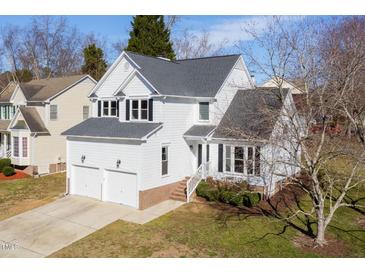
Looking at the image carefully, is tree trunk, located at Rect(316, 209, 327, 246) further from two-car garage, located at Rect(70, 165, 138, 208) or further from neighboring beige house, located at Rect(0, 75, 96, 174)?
neighboring beige house, located at Rect(0, 75, 96, 174)

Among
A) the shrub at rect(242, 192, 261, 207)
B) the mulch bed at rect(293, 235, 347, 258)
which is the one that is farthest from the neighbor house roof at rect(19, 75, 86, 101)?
the mulch bed at rect(293, 235, 347, 258)

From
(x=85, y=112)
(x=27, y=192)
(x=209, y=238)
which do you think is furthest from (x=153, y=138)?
(x=85, y=112)

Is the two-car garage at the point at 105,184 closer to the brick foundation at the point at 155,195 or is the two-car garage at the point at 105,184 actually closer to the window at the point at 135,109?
the brick foundation at the point at 155,195

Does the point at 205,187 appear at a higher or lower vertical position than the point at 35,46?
lower

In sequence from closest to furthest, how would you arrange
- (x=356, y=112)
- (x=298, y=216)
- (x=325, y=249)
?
(x=325, y=249) < (x=356, y=112) < (x=298, y=216)

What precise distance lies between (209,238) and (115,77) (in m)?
12.9

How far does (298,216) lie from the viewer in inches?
677

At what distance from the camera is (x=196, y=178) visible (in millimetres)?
20828

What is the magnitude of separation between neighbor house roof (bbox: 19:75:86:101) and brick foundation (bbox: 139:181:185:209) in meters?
16.2

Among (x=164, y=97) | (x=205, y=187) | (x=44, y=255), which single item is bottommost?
(x=44, y=255)

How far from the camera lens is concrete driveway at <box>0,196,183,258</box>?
47.7 ft

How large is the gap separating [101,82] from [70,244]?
40.2 ft

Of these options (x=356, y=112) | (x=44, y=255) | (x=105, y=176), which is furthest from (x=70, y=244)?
(x=356, y=112)

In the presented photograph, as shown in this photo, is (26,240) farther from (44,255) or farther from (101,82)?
(101,82)
